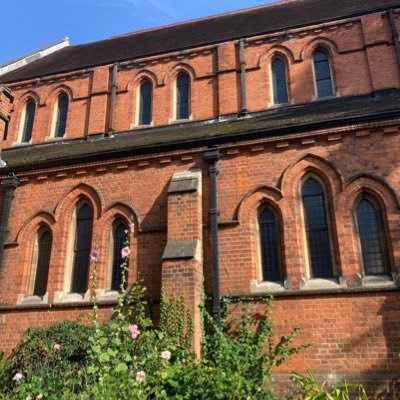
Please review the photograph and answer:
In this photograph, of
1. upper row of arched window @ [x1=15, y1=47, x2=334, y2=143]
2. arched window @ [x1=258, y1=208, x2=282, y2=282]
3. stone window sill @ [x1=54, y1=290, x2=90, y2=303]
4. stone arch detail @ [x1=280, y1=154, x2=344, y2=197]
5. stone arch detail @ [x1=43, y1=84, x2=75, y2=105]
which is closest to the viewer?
arched window @ [x1=258, y1=208, x2=282, y2=282]

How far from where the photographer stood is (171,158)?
10.2 metres

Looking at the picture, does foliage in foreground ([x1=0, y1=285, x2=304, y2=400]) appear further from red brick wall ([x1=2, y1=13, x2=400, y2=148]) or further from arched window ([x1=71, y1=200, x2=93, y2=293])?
red brick wall ([x1=2, y1=13, x2=400, y2=148])

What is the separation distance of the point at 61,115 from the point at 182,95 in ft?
14.8

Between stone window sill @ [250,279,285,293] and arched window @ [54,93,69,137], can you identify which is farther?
arched window @ [54,93,69,137]

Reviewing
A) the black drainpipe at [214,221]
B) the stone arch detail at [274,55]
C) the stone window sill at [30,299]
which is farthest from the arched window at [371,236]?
the stone window sill at [30,299]

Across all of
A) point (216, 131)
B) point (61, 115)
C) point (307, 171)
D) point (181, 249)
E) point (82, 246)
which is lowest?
point (181, 249)

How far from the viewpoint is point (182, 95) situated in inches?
548

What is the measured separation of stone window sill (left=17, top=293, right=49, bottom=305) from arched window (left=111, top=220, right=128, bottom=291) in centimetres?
164

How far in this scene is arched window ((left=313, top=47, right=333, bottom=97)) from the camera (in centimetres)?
1262

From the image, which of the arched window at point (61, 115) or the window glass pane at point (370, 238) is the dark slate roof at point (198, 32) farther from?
the window glass pane at point (370, 238)

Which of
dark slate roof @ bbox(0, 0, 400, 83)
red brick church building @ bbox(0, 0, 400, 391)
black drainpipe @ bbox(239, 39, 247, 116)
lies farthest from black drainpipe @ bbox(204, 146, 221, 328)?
dark slate roof @ bbox(0, 0, 400, 83)

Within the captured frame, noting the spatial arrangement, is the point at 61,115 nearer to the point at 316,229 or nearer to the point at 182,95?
the point at 182,95

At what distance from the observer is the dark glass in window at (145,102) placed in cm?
1387

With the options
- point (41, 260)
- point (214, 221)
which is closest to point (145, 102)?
point (41, 260)
